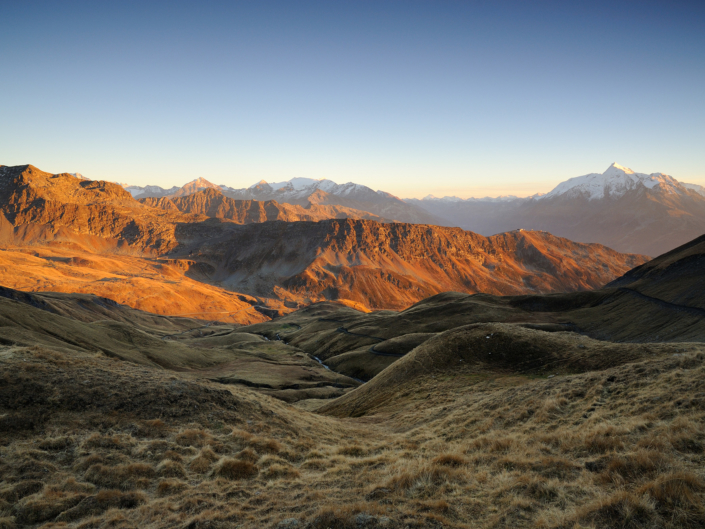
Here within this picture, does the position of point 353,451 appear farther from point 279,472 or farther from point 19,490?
point 19,490

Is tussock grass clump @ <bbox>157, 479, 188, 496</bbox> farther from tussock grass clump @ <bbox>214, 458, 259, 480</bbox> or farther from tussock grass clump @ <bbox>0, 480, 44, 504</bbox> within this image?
tussock grass clump @ <bbox>0, 480, 44, 504</bbox>

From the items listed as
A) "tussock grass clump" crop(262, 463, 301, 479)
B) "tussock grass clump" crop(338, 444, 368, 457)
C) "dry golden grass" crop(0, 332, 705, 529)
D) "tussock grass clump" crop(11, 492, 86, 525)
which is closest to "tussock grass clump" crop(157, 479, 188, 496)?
"dry golden grass" crop(0, 332, 705, 529)

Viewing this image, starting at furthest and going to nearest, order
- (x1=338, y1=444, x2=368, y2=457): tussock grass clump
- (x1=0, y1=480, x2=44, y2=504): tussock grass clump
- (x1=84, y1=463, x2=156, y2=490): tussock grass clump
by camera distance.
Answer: (x1=338, y1=444, x2=368, y2=457): tussock grass clump
(x1=84, y1=463, x2=156, y2=490): tussock grass clump
(x1=0, y1=480, x2=44, y2=504): tussock grass clump

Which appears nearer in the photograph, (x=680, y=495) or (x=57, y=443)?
(x=680, y=495)

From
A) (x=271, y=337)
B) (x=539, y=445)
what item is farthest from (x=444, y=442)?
(x=271, y=337)

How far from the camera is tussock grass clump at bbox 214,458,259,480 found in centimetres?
1523

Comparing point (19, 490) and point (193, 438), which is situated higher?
point (19, 490)

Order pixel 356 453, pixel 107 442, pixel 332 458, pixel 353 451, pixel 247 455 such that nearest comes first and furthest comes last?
pixel 107 442, pixel 247 455, pixel 332 458, pixel 356 453, pixel 353 451

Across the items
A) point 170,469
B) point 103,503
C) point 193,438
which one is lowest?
point 193,438

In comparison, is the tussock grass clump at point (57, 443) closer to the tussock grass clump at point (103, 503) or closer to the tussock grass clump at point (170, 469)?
the tussock grass clump at point (170, 469)

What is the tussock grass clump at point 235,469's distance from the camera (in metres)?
15.2

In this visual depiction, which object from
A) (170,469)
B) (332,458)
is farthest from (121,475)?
(332,458)

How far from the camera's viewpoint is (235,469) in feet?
50.8

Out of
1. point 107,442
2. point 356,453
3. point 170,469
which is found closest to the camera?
point 170,469
